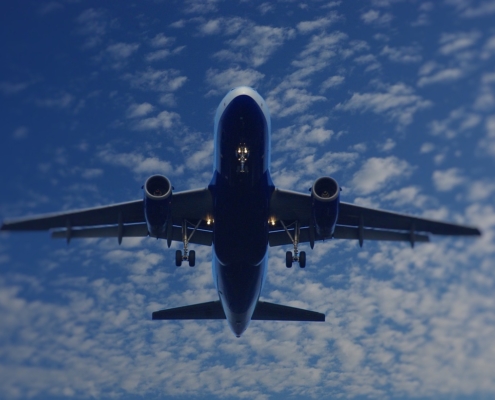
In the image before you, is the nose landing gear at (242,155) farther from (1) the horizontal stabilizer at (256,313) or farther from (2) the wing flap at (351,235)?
(1) the horizontal stabilizer at (256,313)

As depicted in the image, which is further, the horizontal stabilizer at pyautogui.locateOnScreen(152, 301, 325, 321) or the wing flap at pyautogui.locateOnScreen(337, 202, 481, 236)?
the horizontal stabilizer at pyautogui.locateOnScreen(152, 301, 325, 321)

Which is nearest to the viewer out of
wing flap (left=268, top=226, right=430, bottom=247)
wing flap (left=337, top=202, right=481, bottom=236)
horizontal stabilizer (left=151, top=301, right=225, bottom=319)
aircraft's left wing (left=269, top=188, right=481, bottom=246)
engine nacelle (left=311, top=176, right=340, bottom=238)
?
engine nacelle (left=311, top=176, right=340, bottom=238)

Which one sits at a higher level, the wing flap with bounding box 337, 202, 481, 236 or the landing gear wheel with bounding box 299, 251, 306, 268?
the wing flap with bounding box 337, 202, 481, 236

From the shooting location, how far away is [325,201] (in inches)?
997

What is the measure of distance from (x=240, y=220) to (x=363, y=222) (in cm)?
696

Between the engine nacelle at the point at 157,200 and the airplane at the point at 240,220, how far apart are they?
4 centimetres

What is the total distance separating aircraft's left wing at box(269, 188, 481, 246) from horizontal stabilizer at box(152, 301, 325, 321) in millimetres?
3932

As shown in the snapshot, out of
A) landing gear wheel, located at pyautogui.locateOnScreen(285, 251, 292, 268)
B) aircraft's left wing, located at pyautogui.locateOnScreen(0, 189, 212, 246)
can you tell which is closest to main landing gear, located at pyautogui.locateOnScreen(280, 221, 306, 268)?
landing gear wheel, located at pyautogui.locateOnScreen(285, 251, 292, 268)

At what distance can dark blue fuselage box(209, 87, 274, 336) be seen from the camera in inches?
950

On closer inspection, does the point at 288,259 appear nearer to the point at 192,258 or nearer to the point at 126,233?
the point at 192,258

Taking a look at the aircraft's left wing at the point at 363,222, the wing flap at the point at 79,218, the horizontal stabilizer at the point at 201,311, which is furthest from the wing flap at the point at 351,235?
the wing flap at the point at 79,218

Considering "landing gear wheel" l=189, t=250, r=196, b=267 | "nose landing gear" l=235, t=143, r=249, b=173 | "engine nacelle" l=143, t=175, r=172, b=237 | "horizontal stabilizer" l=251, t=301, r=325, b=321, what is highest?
"nose landing gear" l=235, t=143, r=249, b=173

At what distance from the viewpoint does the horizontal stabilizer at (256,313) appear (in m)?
31.9

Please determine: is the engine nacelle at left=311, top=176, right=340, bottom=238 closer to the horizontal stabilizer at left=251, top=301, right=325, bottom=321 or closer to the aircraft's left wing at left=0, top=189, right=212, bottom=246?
the aircraft's left wing at left=0, top=189, right=212, bottom=246
